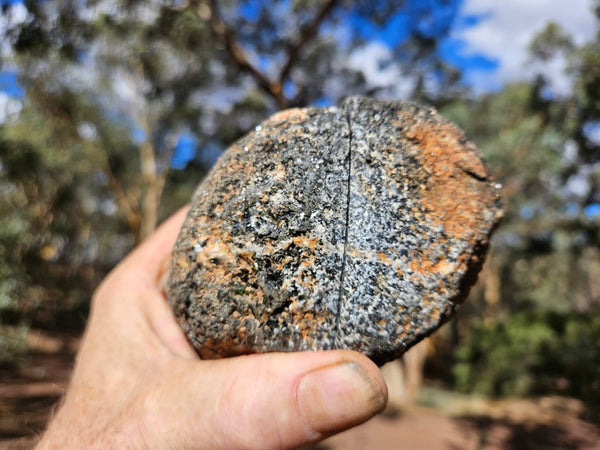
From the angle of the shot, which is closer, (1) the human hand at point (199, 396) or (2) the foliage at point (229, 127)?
(1) the human hand at point (199, 396)

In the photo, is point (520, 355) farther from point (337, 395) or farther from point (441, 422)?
point (337, 395)

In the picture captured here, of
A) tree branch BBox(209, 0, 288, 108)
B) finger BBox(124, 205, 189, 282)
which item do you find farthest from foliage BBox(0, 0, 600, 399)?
finger BBox(124, 205, 189, 282)

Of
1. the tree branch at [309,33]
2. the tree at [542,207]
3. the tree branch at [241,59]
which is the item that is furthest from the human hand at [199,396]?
the tree at [542,207]

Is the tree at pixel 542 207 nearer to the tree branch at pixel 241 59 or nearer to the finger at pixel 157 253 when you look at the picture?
the tree branch at pixel 241 59

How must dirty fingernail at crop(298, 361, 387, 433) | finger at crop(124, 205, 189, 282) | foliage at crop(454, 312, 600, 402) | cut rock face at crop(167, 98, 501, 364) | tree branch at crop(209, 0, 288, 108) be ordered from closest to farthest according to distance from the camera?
1. dirty fingernail at crop(298, 361, 387, 433)
2. cut rock face at crop(167, 98, 501, 364)
3. finger at crop(124, 205, 189, 282)
4. tree branch at crop(209, 0, 288, 108)
5. foliage at crop(454, 312, 600, 402)

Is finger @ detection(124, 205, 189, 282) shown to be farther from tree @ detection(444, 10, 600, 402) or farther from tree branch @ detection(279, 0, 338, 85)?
tree @ detection(444, 10, 600, 402)

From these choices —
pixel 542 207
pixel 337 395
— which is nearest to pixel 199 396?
pixel 337 395
